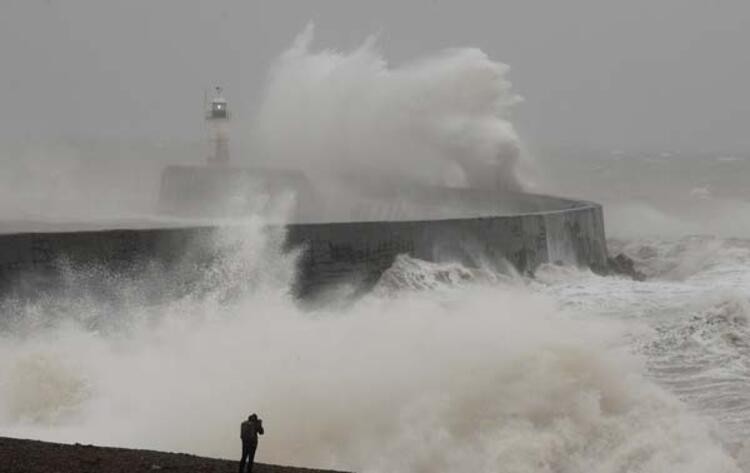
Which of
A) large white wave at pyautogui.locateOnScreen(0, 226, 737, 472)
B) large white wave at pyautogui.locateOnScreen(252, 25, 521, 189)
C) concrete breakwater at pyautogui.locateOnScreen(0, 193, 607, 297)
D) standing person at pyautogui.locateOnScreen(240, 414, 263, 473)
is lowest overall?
standing person at pyautogui.locateOnScreen(240, 414, 263, 473)

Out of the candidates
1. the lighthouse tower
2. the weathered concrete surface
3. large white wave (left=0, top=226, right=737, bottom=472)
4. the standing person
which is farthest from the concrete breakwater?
the lighthouse tower

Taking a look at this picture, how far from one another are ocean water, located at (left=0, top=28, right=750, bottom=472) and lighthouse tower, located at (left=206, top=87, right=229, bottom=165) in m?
12.4

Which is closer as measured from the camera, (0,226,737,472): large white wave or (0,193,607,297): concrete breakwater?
(0,226,737,472): large white wave

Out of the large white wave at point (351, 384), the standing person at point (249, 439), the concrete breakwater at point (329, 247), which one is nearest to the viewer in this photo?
the standing person at point (249, 439)

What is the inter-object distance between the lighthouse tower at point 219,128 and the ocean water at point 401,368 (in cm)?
1244

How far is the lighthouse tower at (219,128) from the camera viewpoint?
2433 cm

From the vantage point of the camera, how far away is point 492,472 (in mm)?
7305

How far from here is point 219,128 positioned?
24484 mm

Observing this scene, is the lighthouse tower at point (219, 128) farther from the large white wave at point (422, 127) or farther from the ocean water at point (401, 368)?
the ocean water at point (401, 368)

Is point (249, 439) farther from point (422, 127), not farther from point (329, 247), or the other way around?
point (422, 127)

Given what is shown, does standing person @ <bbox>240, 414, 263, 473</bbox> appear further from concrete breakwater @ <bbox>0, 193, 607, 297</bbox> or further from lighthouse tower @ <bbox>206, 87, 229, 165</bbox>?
lighthouse tower @ <bbox>206, 87, 229, 165</bbox>

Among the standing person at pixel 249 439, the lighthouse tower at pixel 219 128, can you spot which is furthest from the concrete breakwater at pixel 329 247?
the lighthouse tower at pixel 219 128

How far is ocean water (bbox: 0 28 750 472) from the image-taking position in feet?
25.2

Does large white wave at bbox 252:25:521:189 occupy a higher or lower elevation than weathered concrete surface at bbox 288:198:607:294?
higher
